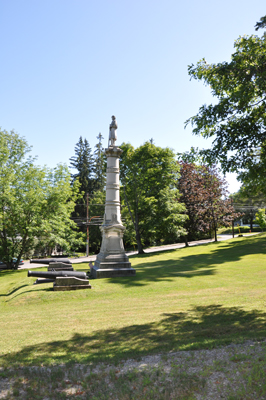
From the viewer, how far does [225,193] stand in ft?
125

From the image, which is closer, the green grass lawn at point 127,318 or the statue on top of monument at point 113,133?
the green grass lawn at point 127,318

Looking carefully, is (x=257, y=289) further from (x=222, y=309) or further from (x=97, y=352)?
(x=97, y=352)

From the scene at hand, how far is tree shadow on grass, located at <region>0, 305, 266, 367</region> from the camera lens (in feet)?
16.5

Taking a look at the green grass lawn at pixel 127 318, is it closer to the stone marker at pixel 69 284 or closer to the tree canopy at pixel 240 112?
the stone marker at pixel 69 284

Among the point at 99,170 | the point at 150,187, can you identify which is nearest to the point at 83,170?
the point at 99,170

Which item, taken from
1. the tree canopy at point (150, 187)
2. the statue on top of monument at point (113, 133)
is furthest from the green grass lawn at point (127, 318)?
the tree canopy at point (150, 187)

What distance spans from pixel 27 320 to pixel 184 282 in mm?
7646

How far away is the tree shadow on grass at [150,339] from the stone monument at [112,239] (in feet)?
24.7

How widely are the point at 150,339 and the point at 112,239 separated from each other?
9837mm

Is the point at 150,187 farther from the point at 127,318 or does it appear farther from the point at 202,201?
the point at 127,318

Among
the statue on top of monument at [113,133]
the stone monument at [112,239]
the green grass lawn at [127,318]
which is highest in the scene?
the statue on top of monument at [113,133]

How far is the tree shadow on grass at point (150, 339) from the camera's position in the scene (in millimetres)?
5027

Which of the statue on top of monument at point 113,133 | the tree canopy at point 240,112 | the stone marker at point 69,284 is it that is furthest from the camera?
the statue on top of monument at point 113,133

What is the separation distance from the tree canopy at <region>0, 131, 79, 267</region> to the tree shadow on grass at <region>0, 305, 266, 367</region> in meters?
17.0
